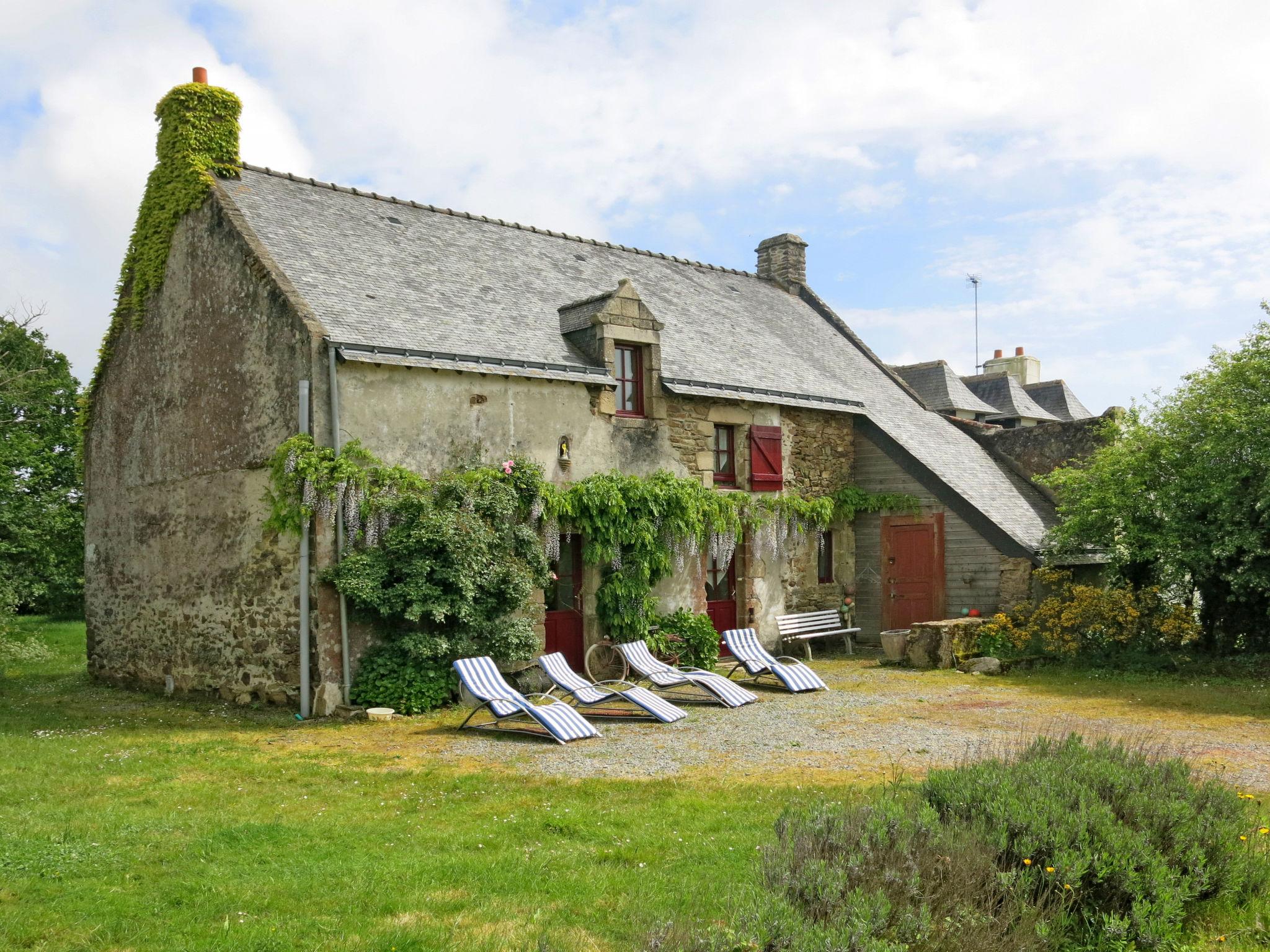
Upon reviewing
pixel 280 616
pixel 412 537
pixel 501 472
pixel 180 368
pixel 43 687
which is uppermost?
pixel 180 368

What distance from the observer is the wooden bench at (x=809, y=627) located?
15438mm

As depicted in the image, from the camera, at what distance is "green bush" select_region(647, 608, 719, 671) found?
13.7 metres

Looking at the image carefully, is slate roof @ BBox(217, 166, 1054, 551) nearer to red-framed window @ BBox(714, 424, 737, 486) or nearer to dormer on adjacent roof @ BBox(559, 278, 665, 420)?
dormer on adjacent roof @ BBox(559, 278, 665, 420)

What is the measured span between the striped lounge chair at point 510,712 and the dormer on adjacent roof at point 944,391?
19323 mm

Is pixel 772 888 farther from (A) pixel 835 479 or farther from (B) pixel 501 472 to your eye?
(A) pixel 835 479

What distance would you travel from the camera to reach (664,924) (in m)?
3.82

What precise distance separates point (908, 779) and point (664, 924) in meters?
3.59

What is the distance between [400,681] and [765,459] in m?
6.56

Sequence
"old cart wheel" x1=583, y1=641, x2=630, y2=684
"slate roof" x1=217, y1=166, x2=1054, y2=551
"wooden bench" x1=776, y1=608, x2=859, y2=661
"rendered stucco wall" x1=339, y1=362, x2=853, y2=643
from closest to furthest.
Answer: "rendered stucco wall" x1=339, y1=362, x2=853, y2=643, "slate roof" x1=217, y1=166, x2=1054, y2=551, "old cart wheel" x1=583, y1=641, x2=630, y2=684, "wooden bench" x1=776, y1=608, x2=859, y2=661

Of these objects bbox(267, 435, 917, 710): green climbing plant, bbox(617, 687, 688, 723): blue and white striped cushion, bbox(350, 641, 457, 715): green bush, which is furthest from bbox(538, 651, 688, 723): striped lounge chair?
bbox(350, 641, 457, 715): green bush

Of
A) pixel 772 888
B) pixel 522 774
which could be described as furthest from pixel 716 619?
pixel 772 888

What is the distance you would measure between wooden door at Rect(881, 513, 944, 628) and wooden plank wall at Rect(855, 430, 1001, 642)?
0.28 ft

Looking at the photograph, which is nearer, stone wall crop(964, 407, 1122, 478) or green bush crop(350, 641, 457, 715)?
green bush crop(350, 641, 457, 715)

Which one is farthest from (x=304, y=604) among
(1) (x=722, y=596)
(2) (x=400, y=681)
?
(1) (x=722, y=596)
